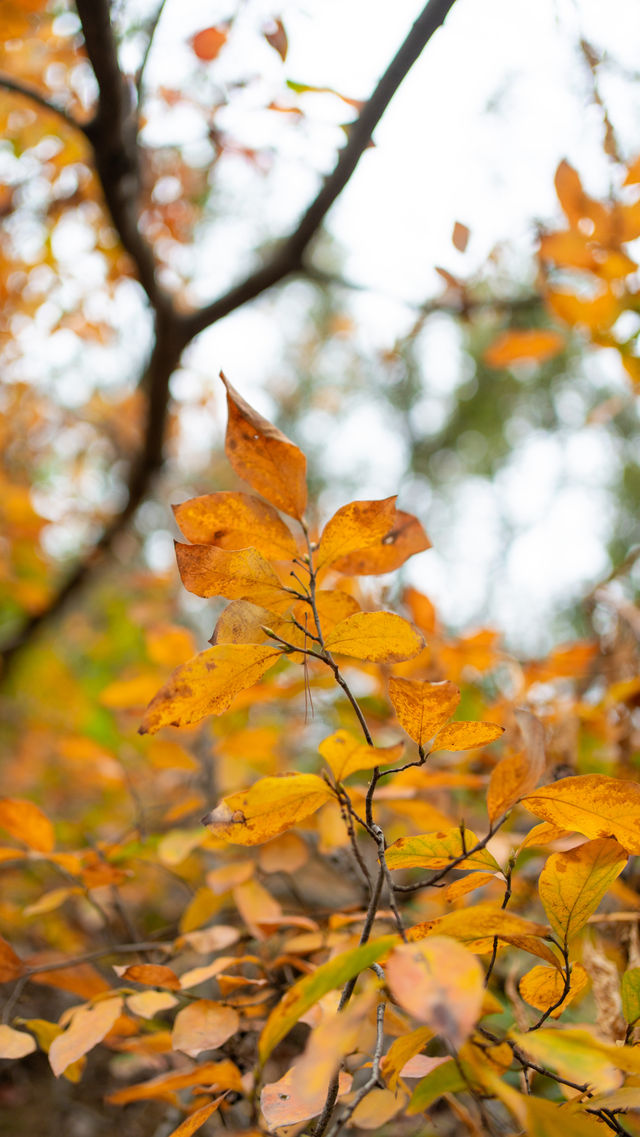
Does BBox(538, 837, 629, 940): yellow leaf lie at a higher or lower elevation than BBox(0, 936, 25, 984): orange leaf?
higher

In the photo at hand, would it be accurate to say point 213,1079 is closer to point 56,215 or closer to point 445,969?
point 445,969

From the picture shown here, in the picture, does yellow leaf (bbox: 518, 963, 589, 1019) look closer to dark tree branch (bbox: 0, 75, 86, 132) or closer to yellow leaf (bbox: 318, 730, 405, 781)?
yellow leaf (bbox: 318, 730, 405, 781)

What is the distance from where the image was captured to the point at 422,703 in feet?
1.15

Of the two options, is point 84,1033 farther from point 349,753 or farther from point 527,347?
point 527,347

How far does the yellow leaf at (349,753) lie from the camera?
32 centimetres

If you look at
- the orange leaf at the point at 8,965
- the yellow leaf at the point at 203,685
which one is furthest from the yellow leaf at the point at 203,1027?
the yellow leaf at the point at 203,685

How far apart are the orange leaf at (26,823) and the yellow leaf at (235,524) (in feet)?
1.11

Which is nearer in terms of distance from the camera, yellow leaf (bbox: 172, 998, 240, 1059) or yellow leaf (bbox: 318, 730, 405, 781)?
yellow leaf (bbox: 318, 730, 405, 781)

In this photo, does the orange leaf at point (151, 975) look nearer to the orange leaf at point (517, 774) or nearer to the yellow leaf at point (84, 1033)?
the yellow leaf at point (84, 1033)

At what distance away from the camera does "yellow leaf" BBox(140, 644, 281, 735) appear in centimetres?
33

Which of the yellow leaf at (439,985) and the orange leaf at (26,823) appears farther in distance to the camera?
the orange leaf at (26,823)

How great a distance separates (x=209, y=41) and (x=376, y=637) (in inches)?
44.9

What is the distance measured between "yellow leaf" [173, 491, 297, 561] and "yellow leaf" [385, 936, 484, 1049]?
0.72ft

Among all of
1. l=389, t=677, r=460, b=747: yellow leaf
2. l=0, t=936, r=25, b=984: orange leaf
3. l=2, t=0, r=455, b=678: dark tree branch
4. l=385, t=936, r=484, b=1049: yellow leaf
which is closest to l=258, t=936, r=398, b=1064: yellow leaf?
l=385, t=936, r=484, b=1049: yellow leaf
